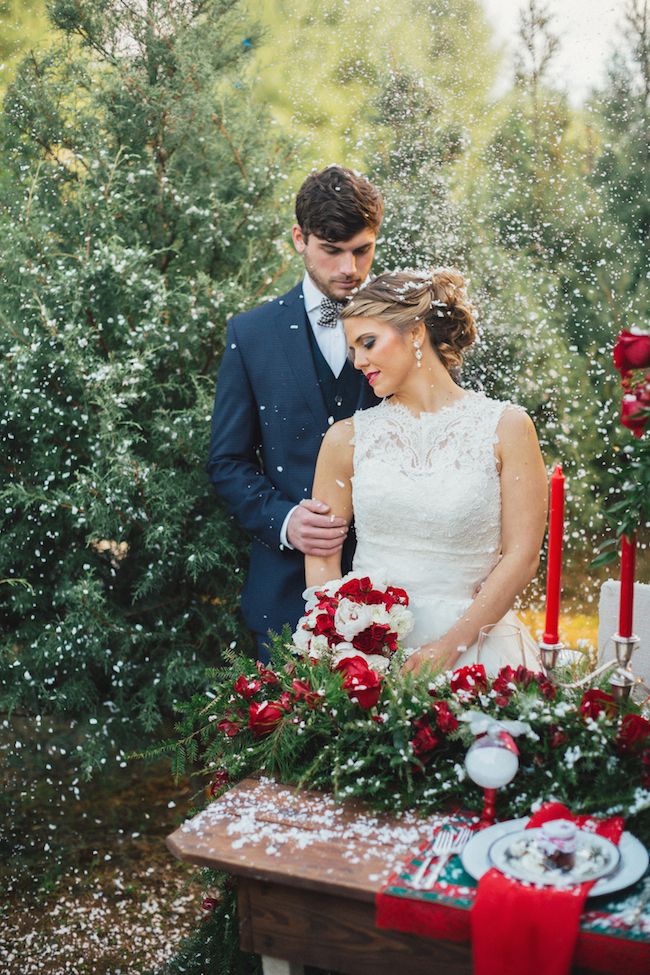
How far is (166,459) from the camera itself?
3760mm

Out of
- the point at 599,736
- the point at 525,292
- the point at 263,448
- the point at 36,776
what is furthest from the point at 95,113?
the point at 599,736

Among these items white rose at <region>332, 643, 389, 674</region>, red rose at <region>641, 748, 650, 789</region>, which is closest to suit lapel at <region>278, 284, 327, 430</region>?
white rose at <region>332, 643, 389, 674</region>

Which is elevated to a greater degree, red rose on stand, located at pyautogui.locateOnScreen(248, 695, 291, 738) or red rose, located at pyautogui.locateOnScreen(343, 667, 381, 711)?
red rose, located at pyautogui.locateOnScreen(343, 667, 381, 711)

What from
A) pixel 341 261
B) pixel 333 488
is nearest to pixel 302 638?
pixel 333 488

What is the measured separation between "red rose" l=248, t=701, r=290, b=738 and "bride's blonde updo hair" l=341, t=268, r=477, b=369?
1.23 m

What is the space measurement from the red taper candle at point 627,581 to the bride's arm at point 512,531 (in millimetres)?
837

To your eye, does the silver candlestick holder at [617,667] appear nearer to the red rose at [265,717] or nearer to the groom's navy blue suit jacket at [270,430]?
the red rose at [265,717]

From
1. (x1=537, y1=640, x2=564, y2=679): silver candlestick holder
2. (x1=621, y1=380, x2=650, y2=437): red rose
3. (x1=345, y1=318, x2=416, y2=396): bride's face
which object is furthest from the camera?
(x1=345, y1=318, x2=416, y2=396): bride's face

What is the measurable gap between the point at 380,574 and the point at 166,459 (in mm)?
1267

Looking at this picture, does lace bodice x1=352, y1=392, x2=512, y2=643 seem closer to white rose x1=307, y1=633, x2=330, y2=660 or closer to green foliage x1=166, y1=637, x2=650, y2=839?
white rose x1=307, y1=633, x2=330, y2=660

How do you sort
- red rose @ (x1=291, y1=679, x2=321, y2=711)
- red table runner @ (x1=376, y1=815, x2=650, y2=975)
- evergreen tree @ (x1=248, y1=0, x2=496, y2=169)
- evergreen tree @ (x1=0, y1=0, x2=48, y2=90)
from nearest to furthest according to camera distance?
red table runner @ (x1=376, y1=815, x2=650, y2=975)
red rose @ (x1=291, y1=679, x2=321, y2=711)
evergreen tree @ (x1=0, y1=0, x2=48, y2=90)
evergreen tree @ (x1=248, y1=0, x2=496, y2=169)

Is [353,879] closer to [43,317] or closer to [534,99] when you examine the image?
[43,317]

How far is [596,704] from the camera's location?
192 centimetres

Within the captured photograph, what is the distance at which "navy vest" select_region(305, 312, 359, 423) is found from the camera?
10.7ft
